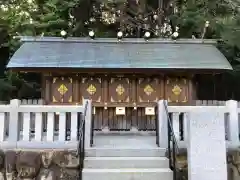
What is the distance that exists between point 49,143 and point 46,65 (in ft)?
20.1

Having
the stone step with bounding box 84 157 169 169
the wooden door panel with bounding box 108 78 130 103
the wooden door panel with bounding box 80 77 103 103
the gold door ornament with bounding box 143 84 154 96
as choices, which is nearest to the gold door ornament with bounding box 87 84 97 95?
the wooden door panel with bounding box 80 77 103 103

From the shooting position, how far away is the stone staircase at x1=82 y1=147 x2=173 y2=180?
6.96 metres

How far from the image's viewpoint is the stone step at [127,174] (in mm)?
6938

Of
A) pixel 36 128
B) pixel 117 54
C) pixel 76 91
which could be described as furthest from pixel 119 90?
pixel 36 128

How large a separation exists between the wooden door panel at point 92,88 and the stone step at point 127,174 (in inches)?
280

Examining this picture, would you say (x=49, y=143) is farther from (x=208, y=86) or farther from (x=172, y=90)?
(x=208, y=86)

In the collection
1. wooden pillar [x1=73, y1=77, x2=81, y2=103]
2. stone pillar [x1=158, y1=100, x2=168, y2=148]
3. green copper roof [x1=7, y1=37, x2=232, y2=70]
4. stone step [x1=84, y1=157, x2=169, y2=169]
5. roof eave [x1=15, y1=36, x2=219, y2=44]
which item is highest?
roof eave [x1=15, y1=36, x2=219, y2=44]

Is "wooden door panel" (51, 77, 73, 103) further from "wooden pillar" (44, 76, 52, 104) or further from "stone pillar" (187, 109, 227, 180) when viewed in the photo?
"stone pillar" (187, 109, 227, 180)

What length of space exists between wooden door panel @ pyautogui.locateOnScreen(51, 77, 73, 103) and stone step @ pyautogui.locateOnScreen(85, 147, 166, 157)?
638cm

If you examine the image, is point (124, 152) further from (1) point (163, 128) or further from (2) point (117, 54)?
(2) point (117, 54)

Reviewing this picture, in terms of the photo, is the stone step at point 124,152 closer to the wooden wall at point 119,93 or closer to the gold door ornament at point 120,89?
the wooden wall at point 119,93

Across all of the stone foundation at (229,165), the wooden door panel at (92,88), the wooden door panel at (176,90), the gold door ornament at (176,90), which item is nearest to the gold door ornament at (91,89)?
the wooden door panel at (92,88)

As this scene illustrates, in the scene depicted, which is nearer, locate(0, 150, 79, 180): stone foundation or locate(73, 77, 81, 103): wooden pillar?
locate(0, 150, 79, 180): stone foundation

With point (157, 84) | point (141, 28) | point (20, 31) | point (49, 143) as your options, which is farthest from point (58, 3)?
point (49, 143)
